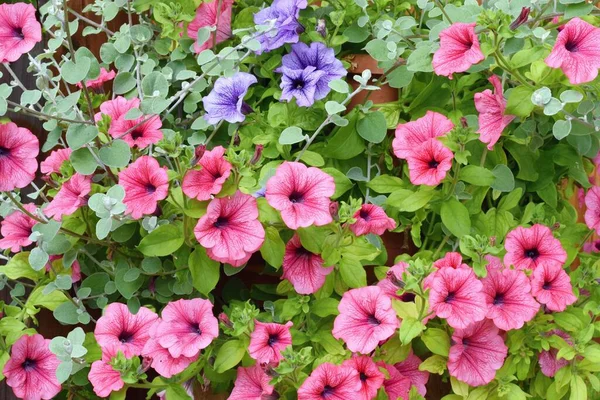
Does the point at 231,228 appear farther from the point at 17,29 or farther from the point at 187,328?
the point at 17,29

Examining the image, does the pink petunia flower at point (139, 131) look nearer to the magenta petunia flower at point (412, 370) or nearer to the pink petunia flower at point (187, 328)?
the pink petunia flower at point (187, 328)

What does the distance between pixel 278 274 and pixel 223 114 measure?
28 centimetres

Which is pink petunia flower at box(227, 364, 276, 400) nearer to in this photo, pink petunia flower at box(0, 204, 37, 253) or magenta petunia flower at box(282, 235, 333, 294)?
magenta petunia flower at box(282, 235, 333, 294)

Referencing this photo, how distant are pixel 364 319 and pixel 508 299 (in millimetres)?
198

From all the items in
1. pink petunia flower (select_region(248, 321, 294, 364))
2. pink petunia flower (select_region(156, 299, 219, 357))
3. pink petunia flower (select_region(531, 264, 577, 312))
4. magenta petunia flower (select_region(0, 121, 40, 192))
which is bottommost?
pink petunia flower (select_region(248, 321, 294, 364))

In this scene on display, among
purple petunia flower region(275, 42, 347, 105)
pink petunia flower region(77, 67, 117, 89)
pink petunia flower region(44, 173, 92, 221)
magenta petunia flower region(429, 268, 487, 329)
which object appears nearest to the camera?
magenta petunia flower region(429, 268, 487, 329)

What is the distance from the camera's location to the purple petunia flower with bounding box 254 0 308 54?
3.75 feet

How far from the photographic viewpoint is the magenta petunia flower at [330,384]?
0.94m

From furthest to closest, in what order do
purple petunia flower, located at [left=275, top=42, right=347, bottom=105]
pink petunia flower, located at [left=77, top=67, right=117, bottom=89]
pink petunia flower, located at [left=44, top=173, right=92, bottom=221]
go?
pink petunia flower, located at [left=77, top=67, right=117, bottom=89], purple petunia flower, located at [left=275, top=42, right=347, bottom=105], pink petunia flower, located at [left=44, top=173, right=92, bottom=221]

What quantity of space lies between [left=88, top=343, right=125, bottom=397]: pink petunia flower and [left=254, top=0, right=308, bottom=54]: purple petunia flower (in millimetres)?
494

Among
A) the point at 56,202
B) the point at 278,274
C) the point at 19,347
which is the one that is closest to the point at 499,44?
the point at 278,274

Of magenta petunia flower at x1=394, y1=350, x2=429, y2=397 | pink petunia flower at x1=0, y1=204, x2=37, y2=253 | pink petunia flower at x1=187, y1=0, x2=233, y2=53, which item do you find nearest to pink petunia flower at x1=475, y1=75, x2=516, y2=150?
magenta petunia flower at x1=394, y1=350, x2=429, y2=397

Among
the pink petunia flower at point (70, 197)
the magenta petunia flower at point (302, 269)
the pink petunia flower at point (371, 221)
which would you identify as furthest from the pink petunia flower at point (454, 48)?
the pink petunia flower at point (70, 197)

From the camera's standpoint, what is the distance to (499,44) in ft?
3.30
